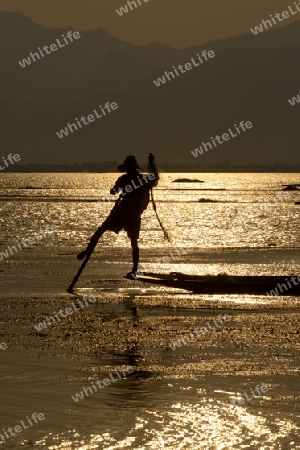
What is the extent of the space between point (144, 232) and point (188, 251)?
15.3m

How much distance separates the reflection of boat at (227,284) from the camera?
823 inches

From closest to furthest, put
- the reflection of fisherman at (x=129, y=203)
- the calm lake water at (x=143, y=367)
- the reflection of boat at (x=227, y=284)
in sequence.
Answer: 1. the calm lake water at (x=143, y=367)
2. the reflection of fisherman at (x=129, y=203)
3. the reflection of boat at (x=227, y=284)

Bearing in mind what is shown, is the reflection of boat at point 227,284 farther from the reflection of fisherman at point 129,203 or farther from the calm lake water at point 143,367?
the reflection of fisherman at point 129,203

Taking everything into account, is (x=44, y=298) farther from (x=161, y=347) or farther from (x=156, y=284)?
(x=161, y=347)

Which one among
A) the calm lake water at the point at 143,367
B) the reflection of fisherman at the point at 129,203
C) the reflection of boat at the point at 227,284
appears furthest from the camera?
the reflection of boat at the point at 227,284

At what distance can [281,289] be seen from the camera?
68.8ft

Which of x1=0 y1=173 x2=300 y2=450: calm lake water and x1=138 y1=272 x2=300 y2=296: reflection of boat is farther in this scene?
x1=138 y1=272 x2=300 y2=296: reflection of boat

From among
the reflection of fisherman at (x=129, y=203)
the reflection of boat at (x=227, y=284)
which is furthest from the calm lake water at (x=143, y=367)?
the reflection of fisherman at (x=129, y=203)

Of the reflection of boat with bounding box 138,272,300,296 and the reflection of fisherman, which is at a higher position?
the reflection of fisherman

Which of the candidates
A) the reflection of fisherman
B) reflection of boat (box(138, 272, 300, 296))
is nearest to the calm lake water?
reflection of boat (box(138, 272, 300, 296))

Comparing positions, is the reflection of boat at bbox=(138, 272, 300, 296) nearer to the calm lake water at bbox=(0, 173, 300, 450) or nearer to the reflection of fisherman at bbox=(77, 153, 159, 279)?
the calm lake water at bbox=(0, 173, 300, 450)

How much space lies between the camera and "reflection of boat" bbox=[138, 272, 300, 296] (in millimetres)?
20906

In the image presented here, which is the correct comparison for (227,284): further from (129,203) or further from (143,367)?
(143,367)

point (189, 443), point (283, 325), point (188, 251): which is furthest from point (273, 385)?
point (188, 251)
